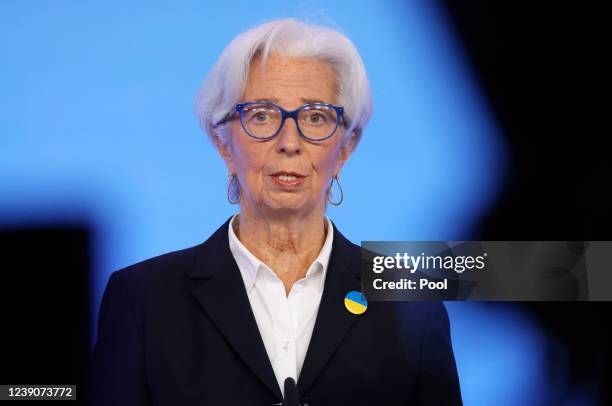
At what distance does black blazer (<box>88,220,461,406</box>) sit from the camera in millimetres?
1863

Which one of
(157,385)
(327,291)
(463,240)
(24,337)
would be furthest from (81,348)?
(463,240)

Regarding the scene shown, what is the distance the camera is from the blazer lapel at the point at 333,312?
188 centimetres

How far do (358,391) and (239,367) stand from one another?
0.30m

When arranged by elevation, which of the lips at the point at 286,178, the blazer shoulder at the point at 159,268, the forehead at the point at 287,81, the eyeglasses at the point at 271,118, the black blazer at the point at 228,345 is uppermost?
the forehead at the point at 287,81

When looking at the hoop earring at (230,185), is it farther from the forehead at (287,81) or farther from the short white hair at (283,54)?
the forehead at (287,81)

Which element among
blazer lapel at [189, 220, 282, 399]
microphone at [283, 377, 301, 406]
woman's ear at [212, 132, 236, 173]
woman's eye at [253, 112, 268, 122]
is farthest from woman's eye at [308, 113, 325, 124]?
microphone at [283, 377, 301, 406]

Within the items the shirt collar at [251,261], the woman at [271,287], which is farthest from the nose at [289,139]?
the shirt collar at [251,261]

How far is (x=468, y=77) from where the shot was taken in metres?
2.18

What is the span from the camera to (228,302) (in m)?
1.90

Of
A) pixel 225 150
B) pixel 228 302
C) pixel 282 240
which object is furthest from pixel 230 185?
pixel 228 302

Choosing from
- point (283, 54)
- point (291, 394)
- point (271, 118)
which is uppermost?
point (283, 54)

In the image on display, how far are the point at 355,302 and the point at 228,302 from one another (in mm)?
323

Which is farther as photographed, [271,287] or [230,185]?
[230,185]

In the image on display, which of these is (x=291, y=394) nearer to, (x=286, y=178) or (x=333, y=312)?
(x=333, y=312)
